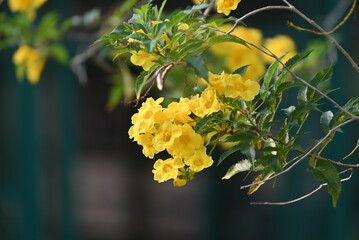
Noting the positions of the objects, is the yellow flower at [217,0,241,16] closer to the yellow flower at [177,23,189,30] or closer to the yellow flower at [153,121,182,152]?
the yellow flower at [177,23,189,30]

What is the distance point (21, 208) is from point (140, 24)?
123 inches

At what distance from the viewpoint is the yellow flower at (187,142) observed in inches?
39.9

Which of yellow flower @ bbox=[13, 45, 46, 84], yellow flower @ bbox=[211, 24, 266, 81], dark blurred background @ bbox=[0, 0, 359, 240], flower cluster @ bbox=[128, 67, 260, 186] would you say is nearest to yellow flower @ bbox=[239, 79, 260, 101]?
flower cluster @ bbox=[128, 67, 260, 186]

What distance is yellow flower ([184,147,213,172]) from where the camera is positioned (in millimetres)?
1033

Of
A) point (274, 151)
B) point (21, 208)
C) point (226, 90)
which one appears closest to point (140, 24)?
point (226, 90)

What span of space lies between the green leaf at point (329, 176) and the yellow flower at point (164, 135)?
7.8 inches

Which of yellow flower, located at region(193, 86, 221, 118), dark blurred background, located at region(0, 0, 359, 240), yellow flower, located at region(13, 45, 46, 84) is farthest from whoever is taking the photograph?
dark blurred background, located at region(0, 0, 359, 240)

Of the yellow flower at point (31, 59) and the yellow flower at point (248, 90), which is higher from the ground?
the yellow flower at point (31, 59)

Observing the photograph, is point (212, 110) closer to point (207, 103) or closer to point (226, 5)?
point (207, 103)

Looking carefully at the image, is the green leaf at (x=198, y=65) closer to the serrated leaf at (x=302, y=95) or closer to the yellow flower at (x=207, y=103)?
the yellow flower at (x=207, y=103)

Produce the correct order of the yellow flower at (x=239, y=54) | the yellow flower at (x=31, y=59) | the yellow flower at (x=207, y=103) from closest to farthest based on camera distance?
the yellow flower at (x=207, y=103) → the yellow flower at (x=239, y=54) → the yellow flower at (x=31, y=59)

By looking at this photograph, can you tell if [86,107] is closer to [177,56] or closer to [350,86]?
[350,86]

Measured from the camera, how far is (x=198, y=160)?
1.04 meters

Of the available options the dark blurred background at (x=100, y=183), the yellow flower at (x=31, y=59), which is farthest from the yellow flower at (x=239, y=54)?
the dark blurred background at (x=100, y=183)
